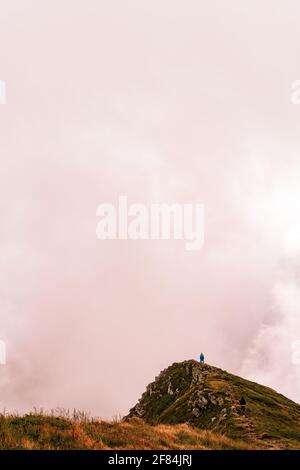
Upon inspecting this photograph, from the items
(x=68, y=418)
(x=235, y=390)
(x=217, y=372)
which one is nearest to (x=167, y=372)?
(x=217, y=372)

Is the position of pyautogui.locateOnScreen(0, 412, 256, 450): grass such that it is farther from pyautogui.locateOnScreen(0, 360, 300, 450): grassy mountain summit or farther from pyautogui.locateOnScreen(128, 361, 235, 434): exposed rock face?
pyautogui.locateOnScreen(128, 361, 235, 434): exposed rock face

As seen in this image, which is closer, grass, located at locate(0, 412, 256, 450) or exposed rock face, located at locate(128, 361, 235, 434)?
grass, located at locate(0, 412, 256, 450)

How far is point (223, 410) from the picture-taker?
3609 cm

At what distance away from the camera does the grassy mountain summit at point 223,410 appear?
28.0 m

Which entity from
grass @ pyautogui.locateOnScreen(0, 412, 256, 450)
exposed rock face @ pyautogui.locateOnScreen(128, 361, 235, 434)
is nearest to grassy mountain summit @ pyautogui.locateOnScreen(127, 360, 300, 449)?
exposed rock face @ pyautogui.locateOnScreen(128, 361, 235, 434)

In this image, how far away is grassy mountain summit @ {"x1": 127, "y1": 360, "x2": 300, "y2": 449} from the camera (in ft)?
91.8
